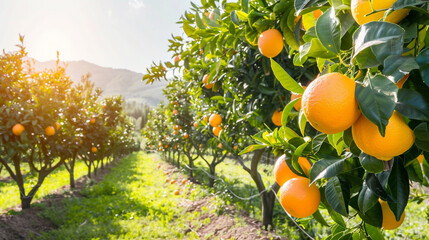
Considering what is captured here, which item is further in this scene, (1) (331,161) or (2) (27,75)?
(2) (27,75)

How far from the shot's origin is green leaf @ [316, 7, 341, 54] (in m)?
0.51

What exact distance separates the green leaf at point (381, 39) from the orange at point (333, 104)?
6cm

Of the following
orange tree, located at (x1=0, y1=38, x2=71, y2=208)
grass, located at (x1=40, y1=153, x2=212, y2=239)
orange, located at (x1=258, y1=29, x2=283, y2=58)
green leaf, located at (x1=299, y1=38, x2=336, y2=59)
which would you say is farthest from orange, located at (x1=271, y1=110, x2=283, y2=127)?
orange tree, located at (x1=0, y1=38, x2=71, y2=208)

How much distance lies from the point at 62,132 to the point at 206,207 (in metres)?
3.58

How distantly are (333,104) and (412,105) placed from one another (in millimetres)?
139

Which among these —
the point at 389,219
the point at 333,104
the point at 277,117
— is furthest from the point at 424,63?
the point at 277,117

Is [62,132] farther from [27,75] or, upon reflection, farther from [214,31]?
[214,31]

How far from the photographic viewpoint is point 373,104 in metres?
0.42

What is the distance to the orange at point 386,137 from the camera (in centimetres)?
47

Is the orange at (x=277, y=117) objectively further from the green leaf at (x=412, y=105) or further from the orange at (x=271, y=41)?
the green leaf at (x=412, y=105)

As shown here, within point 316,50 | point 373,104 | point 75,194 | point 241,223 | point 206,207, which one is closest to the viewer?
point 373,104

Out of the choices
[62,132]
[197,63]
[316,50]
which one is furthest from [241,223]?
[62,132]

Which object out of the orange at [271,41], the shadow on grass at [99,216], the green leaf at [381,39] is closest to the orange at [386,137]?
the green leaf at [381,39]

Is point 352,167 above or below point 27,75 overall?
below
